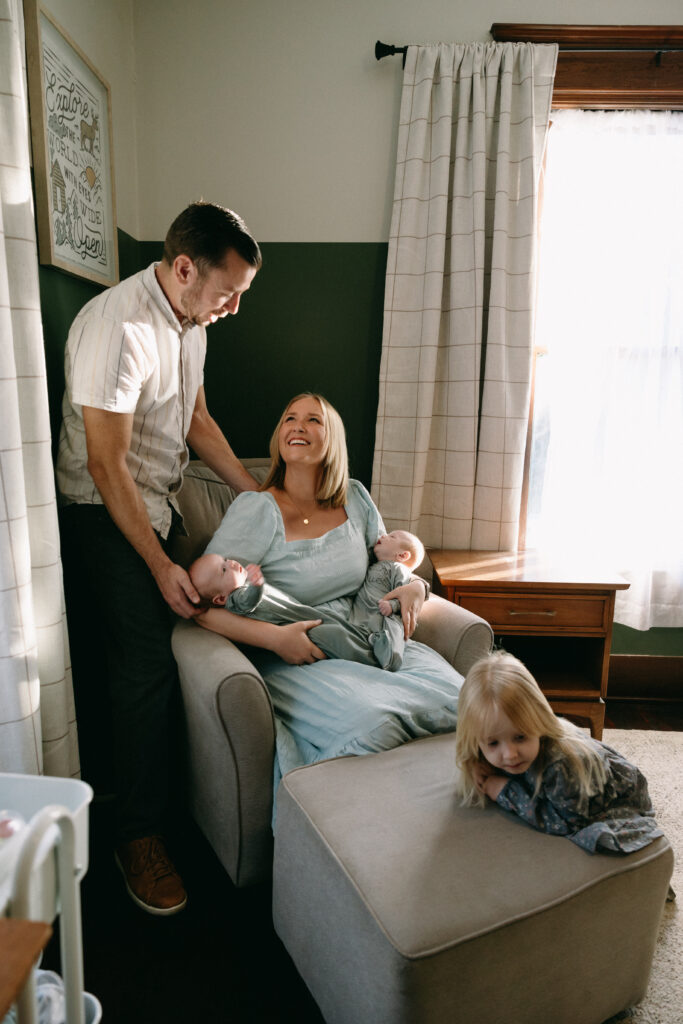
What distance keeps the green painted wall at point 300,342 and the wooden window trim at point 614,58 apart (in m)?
0.91

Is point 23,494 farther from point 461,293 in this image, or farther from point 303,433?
point 461,293

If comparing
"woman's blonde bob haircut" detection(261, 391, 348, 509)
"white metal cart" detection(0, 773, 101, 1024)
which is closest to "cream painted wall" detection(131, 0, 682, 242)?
"woman's blonde bob haircut" detection(261, 391, 348, 509)

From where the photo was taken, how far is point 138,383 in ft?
5.50

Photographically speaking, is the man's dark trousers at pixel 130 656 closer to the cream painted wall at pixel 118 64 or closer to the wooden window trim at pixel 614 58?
the cream painted wall at pixel 118 64

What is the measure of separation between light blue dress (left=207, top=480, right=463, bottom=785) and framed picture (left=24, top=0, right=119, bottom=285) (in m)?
0.93

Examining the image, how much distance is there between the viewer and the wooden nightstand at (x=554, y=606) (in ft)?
7.60

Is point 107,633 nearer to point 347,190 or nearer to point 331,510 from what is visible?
point 331,510

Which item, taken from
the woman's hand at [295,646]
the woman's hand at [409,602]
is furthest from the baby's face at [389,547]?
the woman's hand at [295,646]

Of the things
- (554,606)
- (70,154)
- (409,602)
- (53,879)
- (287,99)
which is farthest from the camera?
(287,99)

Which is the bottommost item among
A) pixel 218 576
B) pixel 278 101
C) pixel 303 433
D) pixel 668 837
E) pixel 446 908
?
pixel 668 837

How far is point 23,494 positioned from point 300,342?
1.59m

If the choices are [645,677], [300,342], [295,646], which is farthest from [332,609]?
[645,677]

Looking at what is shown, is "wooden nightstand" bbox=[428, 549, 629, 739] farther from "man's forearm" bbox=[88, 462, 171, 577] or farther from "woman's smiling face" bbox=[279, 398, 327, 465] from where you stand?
"man's forearm" bbox=[88, 462, 171, 577]

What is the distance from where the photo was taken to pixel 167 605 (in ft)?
6.08
